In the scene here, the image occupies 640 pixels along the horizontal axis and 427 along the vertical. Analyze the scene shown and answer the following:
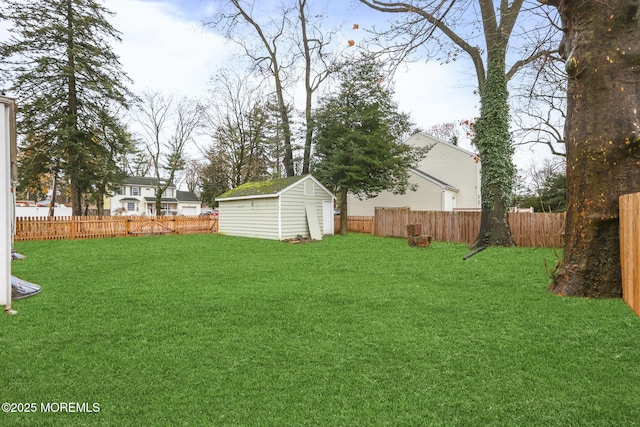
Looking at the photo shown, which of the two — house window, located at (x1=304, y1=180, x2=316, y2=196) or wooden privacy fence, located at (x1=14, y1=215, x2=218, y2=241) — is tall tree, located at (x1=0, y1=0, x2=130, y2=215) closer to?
wooden privacy fence, located at (x1=14, y1=215, x2=218, y2=241)

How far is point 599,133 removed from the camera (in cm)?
445

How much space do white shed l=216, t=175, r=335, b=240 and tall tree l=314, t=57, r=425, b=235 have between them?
4.02 ft

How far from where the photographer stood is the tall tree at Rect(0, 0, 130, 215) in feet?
51.9

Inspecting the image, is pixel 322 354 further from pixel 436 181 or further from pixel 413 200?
pixel 413 200

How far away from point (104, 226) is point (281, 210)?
8.45m

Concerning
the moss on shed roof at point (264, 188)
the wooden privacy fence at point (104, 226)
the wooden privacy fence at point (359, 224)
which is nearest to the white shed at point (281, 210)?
the moss on shed roof at point (264, 188)

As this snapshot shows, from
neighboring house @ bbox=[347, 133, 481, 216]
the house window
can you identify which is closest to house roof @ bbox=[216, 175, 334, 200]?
the house window

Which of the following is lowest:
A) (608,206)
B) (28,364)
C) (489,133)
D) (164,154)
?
(28,364)

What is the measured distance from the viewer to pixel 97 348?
3113 mm

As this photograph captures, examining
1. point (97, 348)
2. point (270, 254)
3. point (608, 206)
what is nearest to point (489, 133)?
point (608, 206)

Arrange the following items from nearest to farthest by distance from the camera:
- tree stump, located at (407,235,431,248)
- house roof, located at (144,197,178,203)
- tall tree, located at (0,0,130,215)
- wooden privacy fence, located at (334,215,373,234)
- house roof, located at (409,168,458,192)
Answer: tree stump, located at (407,235,431,248), tall tree, located at (0,0,130,215), wooden privacy fence, located at (334,215,373,234), house roof, located at (409,168,458,192), house roof, located at (144,197,178,203)

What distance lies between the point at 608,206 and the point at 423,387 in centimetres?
389

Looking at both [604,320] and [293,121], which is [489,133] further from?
[293,121]

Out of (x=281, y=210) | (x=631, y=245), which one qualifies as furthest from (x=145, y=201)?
(x=631, y=245)
